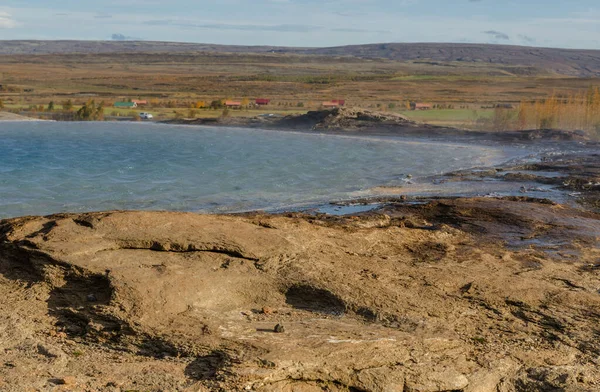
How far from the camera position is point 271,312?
6719 millimetres

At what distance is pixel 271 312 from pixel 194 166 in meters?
17.7

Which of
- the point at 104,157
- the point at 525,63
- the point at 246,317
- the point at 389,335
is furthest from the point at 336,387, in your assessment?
the point at 525,63

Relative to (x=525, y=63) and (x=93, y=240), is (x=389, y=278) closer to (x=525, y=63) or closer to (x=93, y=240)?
(x=93, y=240)

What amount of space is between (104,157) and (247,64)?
108622mm

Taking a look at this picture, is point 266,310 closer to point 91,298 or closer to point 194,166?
point 91,298

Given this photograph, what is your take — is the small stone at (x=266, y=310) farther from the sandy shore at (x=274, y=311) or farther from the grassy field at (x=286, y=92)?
the grassy field at (x=286, y=92)

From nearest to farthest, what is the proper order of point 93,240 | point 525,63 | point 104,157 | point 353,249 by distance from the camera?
point 93,240 < point 353,249 < point 104,157 < point 525,63

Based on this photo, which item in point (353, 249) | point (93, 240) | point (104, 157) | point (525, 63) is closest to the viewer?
point (93, 240)

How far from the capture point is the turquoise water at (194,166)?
18141 millimetres

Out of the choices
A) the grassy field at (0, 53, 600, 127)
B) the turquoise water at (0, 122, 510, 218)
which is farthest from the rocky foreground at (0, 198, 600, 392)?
the grassy field at (0, 53, 600, 127)

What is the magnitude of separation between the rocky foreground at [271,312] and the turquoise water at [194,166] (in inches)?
344

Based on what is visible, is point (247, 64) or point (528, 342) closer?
point (528, 342)

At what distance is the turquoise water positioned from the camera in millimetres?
18141

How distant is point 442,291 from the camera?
24.7 feet
